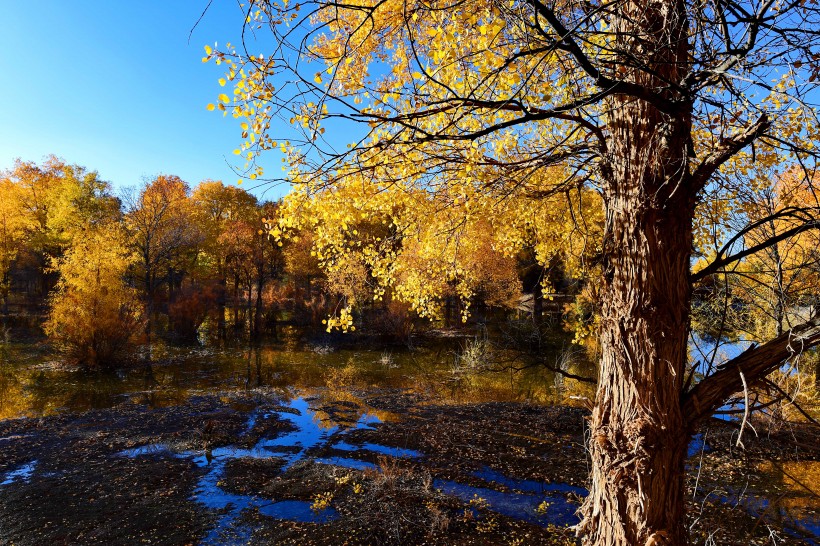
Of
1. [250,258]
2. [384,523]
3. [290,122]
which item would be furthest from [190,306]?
[290,122]

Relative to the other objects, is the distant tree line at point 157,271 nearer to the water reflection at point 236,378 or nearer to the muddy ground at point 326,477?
the water reflection at point 236,378

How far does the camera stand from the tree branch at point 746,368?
8.46 feet

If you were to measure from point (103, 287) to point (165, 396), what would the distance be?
8200 millimetres

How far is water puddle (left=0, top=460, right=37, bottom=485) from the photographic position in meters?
9.20

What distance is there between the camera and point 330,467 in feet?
31.6

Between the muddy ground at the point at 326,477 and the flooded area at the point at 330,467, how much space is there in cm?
4

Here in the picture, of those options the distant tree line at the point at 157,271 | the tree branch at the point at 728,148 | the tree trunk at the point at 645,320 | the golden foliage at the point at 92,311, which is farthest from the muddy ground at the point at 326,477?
the distant tree line at the point at 157,271

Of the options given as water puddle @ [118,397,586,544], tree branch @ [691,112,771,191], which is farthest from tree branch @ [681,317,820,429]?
water puddle @ [118,397,586,544]

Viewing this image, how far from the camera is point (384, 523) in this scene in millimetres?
7246

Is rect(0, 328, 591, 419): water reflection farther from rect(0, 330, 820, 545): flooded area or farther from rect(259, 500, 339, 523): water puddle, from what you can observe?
rect(259, 500, 339, 523): water puddle

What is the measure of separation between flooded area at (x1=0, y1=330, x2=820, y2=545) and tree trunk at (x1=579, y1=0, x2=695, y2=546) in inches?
13.6

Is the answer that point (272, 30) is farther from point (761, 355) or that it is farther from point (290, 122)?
point (761, 355)

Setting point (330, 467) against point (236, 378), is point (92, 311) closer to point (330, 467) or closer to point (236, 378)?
point (236, 378)

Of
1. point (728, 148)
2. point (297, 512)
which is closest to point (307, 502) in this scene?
point (297, 512)
